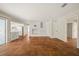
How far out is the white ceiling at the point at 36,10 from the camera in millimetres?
3861

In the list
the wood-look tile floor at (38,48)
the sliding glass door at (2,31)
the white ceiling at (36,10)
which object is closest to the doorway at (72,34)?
the wood-look tile floor at (38,48)

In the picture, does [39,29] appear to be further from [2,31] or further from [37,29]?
[2,31]

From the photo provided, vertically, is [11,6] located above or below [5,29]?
above

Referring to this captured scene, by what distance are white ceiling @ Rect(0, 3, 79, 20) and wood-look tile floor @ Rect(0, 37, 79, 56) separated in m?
0.65

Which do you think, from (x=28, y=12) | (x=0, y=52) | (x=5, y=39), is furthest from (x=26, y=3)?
(x=0, y=52)

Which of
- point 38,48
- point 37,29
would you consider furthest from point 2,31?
point 38,48

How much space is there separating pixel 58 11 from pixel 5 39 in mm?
1659

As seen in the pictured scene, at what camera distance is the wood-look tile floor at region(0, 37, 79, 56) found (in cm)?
390

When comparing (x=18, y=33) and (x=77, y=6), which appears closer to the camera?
(x=77, y=6)

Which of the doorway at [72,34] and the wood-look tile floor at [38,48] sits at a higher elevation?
the doorway at [72,34]

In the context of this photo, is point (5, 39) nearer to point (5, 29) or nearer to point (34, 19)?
point (5, 29)

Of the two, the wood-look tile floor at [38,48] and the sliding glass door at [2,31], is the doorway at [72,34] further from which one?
the sliding glass door at [2,31]

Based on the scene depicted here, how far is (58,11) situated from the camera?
397 cm

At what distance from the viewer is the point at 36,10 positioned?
3961mm
